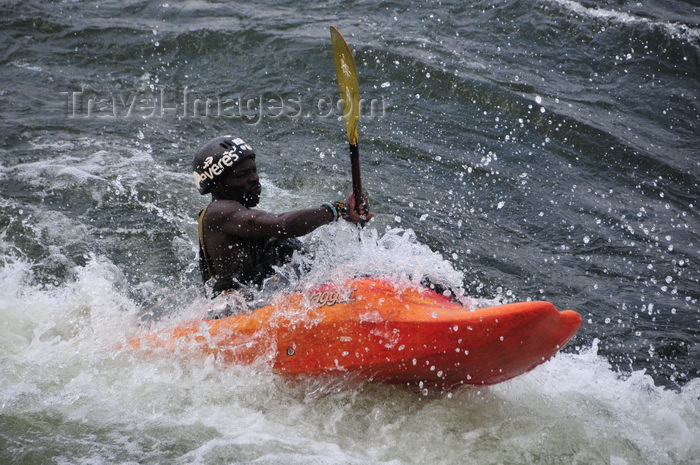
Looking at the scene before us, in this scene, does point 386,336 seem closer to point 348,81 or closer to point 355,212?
point 355,212

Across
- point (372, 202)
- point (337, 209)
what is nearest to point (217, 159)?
point (337, 209)

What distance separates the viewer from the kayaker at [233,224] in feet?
14.1

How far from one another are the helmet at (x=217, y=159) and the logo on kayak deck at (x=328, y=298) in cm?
101

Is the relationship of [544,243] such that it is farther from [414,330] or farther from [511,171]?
[414,330]

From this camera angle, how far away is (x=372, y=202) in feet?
23.0

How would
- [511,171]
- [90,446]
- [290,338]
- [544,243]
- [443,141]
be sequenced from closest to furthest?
[90,446] < [290,338] < [544,243] < [511,171] < [443,141]

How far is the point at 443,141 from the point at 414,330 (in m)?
4.37

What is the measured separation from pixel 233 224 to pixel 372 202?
2884 mm

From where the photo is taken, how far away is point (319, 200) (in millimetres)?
7113

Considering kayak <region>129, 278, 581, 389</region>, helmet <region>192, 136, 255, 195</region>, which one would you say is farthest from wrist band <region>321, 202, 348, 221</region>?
helmet <region>192, 136, 255, 195</region>

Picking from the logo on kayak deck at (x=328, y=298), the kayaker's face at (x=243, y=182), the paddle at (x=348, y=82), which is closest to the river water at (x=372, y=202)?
the logo on kayak deck at (x=328, y=298)

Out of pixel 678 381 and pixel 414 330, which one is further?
pixel 678 381

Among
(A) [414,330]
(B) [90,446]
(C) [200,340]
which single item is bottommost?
(B) [90,446]

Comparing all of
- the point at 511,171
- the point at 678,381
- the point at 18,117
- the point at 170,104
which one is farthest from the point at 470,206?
the point at 18,117
